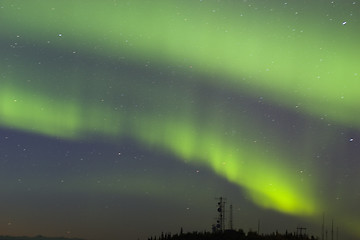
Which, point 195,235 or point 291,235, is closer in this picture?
point 291,235

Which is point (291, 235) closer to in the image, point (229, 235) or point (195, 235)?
point (229, 235)

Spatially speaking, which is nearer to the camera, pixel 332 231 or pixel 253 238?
pixel 253 238

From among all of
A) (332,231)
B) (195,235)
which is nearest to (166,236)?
(195,235)

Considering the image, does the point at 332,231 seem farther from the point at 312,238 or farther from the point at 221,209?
the point at 312,238

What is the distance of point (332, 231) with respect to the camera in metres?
90.9

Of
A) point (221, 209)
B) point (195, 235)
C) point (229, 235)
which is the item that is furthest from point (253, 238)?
point (221, 209)

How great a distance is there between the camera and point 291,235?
62219 millimetres

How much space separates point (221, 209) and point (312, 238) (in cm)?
2535

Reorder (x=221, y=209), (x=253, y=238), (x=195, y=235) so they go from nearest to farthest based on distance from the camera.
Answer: (x=253, y=238) < (x=195, y=235) < (x=221, y=209)

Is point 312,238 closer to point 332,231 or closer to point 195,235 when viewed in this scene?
point 195,235

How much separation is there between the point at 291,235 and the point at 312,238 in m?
2.39

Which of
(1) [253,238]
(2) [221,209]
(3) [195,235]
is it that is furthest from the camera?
(2) [221,209]

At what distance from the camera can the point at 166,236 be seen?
6900cm

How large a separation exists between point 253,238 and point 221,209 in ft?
81.7
